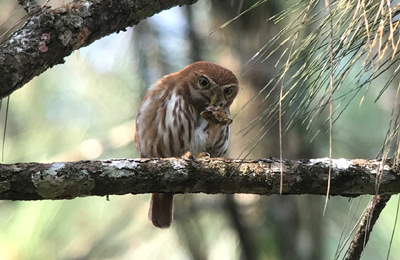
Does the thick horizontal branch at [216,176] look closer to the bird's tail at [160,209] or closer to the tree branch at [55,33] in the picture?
the tree branch at [55,33]

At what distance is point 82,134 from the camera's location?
333 centimetres

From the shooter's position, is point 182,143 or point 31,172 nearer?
point 31,172

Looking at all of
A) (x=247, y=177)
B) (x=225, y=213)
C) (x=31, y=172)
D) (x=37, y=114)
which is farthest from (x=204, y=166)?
(x=37, y=114)

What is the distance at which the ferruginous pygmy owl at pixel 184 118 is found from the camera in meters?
Result: 2.64

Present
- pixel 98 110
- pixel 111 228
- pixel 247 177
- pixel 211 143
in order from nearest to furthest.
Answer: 1. pixel 247 177
2. pixel 211 143
3. pixel 111 228
4. pixel 98 110

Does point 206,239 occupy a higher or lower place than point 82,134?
lower

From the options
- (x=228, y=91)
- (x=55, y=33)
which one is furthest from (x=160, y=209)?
(x=55, y=33)

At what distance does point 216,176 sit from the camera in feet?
5.44

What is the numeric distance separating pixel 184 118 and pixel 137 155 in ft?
2.70

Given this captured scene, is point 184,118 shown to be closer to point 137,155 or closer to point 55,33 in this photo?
point 137,155

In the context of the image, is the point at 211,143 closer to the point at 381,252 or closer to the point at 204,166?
the point at 204,166

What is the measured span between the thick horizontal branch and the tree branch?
0.35 meters

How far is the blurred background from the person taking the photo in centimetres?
308

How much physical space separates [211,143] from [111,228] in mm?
1182
